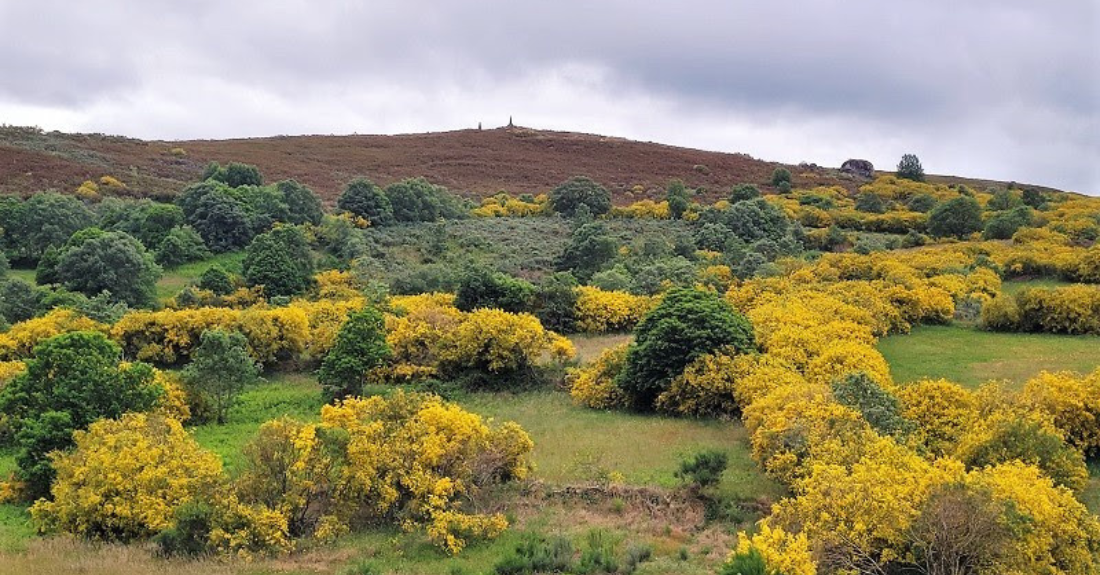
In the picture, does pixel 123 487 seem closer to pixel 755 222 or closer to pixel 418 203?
pixel 418 203

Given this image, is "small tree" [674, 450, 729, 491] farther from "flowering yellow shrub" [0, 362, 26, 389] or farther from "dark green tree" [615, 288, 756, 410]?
"flowering yellow shrub" [0, 362, 26, 389]

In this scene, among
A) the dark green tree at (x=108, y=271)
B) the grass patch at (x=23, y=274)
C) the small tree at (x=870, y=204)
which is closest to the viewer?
the dark green tree at (x=108, y=271)

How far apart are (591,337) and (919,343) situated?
1324 cm

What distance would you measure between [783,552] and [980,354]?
21.6 metres

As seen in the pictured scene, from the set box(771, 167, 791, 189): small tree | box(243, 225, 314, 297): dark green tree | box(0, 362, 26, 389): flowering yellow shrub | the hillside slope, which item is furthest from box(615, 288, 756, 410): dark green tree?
box(771, 167, 791, 189): small tree

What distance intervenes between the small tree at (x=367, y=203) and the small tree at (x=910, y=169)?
5799 centimetres

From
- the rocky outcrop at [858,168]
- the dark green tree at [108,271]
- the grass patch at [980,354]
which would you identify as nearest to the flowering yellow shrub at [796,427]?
the grass patch at [980,354]

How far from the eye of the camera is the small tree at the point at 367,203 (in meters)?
61.4

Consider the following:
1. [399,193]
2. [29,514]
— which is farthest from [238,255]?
[29,514]

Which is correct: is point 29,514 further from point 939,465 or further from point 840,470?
point 939,465

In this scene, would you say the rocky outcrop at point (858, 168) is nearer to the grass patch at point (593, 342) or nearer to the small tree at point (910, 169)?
the small tree at point (910, 169)

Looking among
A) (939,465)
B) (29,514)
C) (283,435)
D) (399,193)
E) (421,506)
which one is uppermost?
(399,193)

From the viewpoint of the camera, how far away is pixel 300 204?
60156 mm

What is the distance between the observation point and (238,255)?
53281 mm
